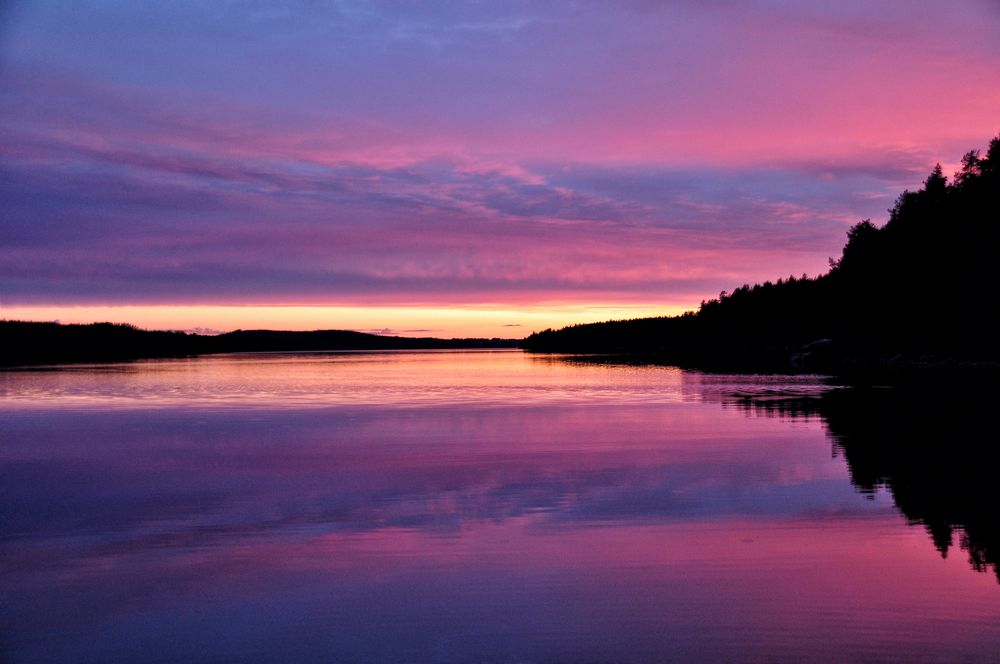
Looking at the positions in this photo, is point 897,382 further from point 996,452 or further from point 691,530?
point 691,530

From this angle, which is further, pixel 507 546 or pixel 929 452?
pixel 929 452

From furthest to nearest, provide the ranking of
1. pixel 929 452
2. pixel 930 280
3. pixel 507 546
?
pixel 930 280 < pixel 929 452 < pixel 507 546

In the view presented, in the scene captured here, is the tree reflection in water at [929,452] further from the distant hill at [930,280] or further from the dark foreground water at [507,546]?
the distant hill at [930,280]

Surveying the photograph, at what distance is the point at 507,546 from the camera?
12547 millimetres

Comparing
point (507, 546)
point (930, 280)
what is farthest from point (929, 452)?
point (930, 280)

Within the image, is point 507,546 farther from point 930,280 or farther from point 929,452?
point 930,280

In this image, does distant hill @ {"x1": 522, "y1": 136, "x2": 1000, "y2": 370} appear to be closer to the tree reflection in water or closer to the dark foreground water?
the tree reflection in water

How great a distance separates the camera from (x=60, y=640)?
353 inches

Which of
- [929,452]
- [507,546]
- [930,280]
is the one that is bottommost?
[507,546]

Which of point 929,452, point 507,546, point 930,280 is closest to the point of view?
point 507,546

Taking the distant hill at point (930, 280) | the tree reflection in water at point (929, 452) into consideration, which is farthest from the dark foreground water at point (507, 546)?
the distant hill at point (930, 280)

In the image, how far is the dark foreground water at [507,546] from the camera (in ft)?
29.0

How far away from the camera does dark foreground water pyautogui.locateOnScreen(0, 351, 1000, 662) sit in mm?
8844

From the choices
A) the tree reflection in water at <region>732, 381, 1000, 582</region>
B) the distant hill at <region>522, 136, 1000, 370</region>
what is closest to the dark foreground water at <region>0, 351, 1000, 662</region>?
the tree reflection in water at <region>732, 381, 1000, 582</region>
